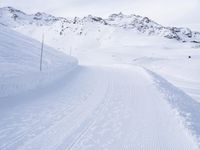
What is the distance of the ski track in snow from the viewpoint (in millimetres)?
9852

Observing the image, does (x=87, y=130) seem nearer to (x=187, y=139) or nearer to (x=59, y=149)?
(x=59, y=149)

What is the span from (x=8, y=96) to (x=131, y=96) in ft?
22.1

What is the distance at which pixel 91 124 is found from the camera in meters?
12.0

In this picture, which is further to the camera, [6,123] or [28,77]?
[28,77]

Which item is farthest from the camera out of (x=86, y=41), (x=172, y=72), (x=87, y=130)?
(x=86, y=41)

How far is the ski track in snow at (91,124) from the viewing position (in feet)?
32.3

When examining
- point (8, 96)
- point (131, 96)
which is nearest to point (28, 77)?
point (8, 96)

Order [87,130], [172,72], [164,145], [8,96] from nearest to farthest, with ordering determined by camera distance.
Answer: [164,145] → [87,130] → [8,96] → [172,72]

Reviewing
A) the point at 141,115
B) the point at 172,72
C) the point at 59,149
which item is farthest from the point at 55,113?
the point at 172,72

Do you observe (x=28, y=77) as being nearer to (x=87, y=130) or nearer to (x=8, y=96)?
(x=8, y=96)

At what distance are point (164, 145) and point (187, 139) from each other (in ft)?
3.32

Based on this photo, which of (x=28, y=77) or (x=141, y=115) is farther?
(x=28, y=77)

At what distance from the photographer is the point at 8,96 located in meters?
15.8

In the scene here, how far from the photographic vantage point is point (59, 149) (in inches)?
359
